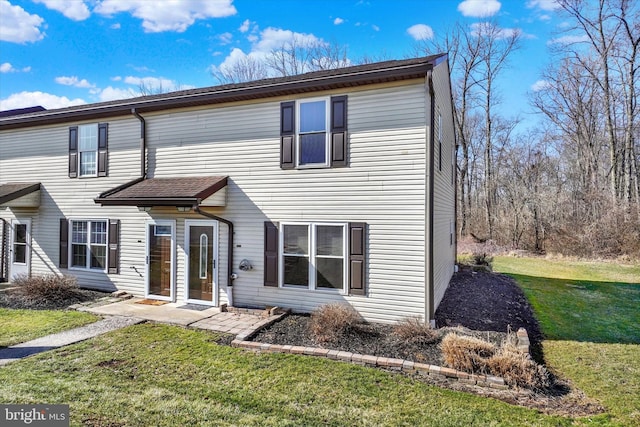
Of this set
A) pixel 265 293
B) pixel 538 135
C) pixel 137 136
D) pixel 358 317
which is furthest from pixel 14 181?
pixel 538 135

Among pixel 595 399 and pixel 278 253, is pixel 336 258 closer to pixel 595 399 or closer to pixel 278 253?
pixel 278 253

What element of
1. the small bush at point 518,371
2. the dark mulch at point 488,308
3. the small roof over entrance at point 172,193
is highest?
the small roof over entrance at point 172,193

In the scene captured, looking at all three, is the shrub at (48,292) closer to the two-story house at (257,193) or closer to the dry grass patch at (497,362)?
the two-story house at (257,193)

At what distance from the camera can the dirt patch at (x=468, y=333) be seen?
436 cm

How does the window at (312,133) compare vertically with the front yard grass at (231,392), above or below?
above

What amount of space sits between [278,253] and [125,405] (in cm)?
434

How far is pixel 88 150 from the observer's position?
10.1m

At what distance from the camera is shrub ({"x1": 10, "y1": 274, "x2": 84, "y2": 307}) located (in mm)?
8641

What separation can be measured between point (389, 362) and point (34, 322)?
707 cm

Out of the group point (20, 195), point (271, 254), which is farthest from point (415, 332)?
point (20, 195)

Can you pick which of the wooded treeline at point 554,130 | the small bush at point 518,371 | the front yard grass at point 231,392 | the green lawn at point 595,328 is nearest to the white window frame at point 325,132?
the front yard grass at point 231,392

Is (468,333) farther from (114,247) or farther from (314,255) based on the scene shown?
(114,247)

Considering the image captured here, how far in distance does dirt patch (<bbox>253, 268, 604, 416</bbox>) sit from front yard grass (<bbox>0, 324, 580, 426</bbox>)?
0.93 feet

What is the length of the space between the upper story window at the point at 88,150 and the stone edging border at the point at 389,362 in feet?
23.1
